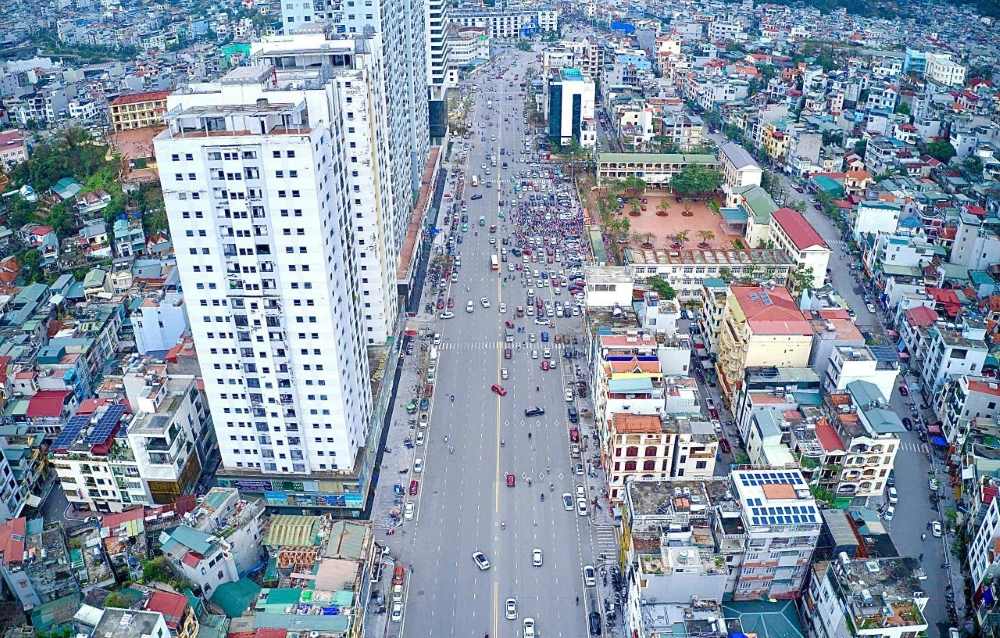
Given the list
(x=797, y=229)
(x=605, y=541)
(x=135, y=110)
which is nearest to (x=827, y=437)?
(x=605, y=541)

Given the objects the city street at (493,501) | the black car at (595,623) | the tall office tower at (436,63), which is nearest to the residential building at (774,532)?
the black car at (595,623)

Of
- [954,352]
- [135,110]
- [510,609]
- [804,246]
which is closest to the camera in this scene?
[510,609]

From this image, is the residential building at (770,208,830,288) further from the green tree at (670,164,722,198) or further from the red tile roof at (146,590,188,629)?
the red tile roof at (146,590,188,629)

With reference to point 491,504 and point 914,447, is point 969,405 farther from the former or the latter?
point 491,504

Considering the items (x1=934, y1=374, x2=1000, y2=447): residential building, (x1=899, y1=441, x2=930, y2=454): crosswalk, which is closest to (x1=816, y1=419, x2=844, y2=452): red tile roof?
(x1=899, y1=441, x2=930, y2=454): crosswalk

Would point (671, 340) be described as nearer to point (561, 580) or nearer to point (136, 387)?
point (561, 580)

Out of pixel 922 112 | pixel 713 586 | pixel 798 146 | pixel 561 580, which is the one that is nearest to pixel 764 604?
pixel 713 586
